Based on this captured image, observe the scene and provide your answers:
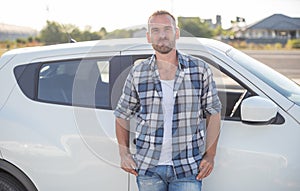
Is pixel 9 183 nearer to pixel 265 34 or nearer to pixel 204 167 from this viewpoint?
pixel 204 167

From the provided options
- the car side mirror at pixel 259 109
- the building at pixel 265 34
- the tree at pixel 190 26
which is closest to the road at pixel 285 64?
the tree at pixel 190 26

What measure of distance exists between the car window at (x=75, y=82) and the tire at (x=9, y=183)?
2.20 ft

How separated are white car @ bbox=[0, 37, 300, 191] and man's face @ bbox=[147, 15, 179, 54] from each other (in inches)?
27.2

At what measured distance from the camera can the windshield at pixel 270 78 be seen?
129 inches

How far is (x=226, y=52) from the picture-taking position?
11.0 ft

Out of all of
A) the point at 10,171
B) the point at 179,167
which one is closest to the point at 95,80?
the point at 10,171

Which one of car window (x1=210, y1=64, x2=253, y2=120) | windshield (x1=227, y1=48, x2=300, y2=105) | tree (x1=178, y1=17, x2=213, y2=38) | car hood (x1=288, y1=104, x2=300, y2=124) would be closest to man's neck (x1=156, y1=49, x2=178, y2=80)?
tree (x1=178, y1=17, x2=213, y2=38)

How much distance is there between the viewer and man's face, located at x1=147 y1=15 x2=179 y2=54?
2562 mm

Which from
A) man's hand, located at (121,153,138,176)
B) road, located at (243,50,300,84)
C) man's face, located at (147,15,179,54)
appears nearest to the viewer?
man's face, located at (147,15,179,54)

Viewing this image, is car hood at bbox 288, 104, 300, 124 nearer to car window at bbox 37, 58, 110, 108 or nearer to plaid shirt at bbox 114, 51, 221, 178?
plaid shirt at bbox 114, 51, 221, 178

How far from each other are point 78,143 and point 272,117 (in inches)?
55.1

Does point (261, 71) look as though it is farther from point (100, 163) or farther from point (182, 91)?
point (100, 163)

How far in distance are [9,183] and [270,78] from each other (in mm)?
2211

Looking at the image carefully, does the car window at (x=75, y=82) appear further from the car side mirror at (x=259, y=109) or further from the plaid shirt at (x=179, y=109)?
the car side mirror at (x=259, y=109)
